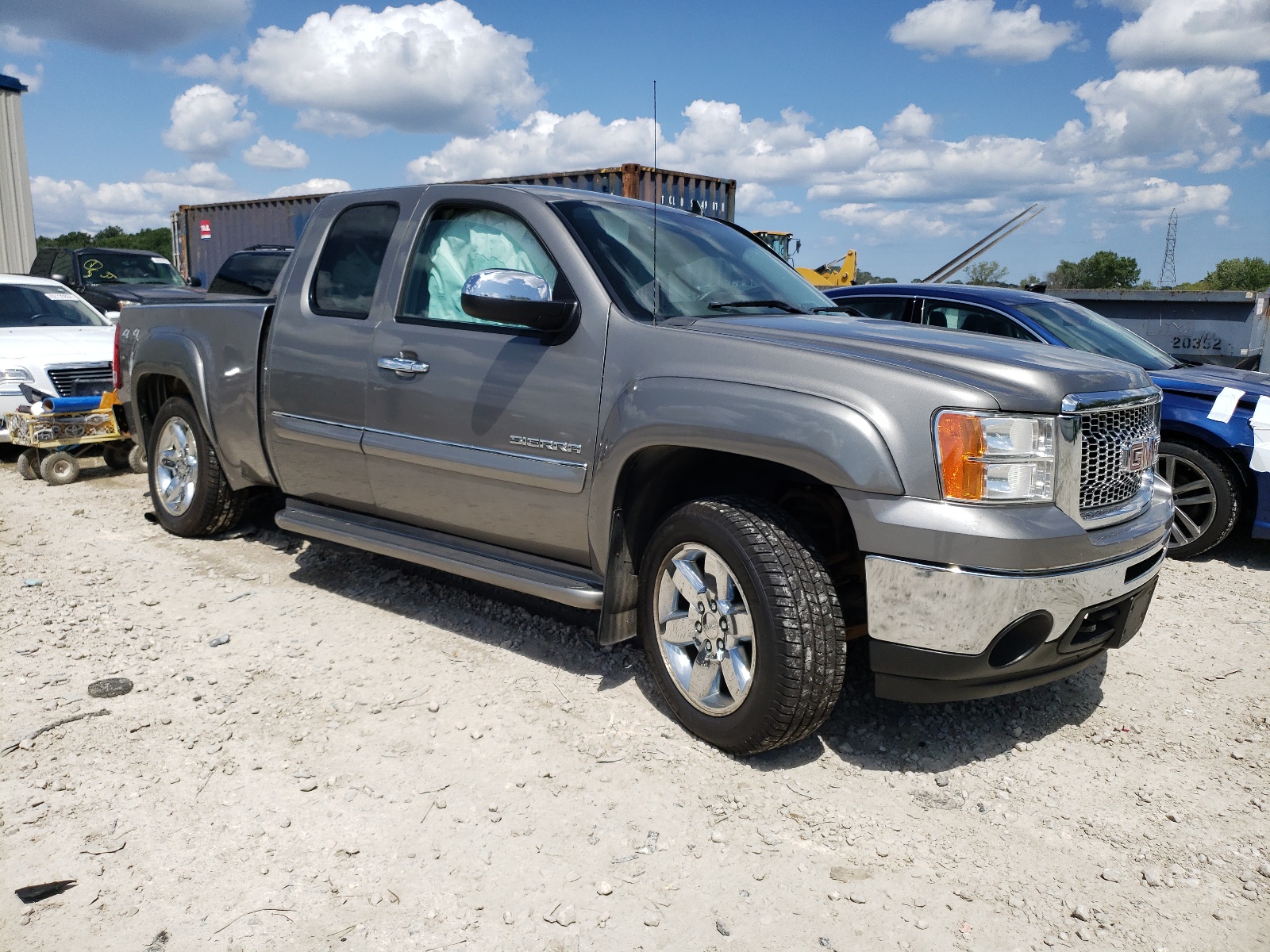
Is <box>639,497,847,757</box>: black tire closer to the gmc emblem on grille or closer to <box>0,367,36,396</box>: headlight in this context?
the gmc emblem on grille

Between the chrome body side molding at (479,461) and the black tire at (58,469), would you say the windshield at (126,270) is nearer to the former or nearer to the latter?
the black tire at (58,469)

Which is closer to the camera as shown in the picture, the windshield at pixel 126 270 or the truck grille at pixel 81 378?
the truck grille at pixel 81 378

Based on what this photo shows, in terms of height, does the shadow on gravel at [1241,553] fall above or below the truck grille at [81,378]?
below

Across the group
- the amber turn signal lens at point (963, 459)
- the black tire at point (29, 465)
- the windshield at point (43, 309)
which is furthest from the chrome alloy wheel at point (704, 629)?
the windshield at point (43, 309)

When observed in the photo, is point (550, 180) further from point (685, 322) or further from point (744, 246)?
point (685, 322)

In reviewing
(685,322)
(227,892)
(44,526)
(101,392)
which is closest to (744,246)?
(685,322)

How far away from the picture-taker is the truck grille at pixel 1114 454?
9.69 feet

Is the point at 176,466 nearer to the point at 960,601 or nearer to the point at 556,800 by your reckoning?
the point at 556,800

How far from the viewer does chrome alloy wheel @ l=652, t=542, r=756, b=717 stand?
3121 mm

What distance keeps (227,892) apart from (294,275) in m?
3.04

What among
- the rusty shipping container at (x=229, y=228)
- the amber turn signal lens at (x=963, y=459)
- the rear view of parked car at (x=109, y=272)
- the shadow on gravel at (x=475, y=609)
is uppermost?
the rusty shipping container at (x=229, y=228)

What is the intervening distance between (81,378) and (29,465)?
3.01 ft

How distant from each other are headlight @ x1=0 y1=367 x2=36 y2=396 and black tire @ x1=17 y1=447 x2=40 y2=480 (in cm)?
50

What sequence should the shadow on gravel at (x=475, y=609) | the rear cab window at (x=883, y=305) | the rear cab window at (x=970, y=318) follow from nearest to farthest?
the shadow on gravel at (x=475, y=609) < the rear cab window at (x=970, y=318) < the rear cab window at (x=883, y=305)
